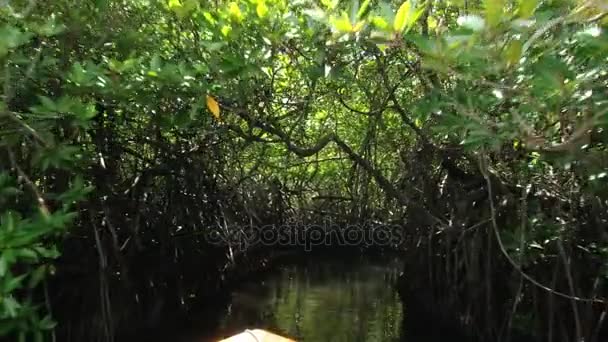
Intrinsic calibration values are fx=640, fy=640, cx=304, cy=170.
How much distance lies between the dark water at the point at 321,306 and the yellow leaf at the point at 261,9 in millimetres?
3326

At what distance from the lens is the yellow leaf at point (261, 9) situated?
3039 mm

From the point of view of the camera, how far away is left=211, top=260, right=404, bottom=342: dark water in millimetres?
5867

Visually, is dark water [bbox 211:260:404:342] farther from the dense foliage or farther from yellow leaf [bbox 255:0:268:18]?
yellow leaf [bbox 255:0:268:18]

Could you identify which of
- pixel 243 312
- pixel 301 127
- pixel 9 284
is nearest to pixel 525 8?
pixel 9 284

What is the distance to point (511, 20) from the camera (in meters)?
1.99

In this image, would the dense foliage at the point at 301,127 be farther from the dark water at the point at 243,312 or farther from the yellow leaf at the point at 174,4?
the dark water at the point at 243,312

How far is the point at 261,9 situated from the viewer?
3043 mm

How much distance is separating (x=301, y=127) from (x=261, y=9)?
298cm

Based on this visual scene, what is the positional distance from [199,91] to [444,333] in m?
3.50

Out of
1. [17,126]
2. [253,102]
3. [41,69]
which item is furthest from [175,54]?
[17,126]

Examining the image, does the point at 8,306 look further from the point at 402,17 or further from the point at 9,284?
the point at 402,17

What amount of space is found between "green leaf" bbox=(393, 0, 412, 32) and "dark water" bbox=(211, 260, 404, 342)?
3882mm

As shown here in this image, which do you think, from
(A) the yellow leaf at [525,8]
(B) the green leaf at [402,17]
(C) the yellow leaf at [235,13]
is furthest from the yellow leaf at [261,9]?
(A) the yellow leaf at [525,8]

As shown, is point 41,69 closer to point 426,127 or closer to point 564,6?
point 564,6
